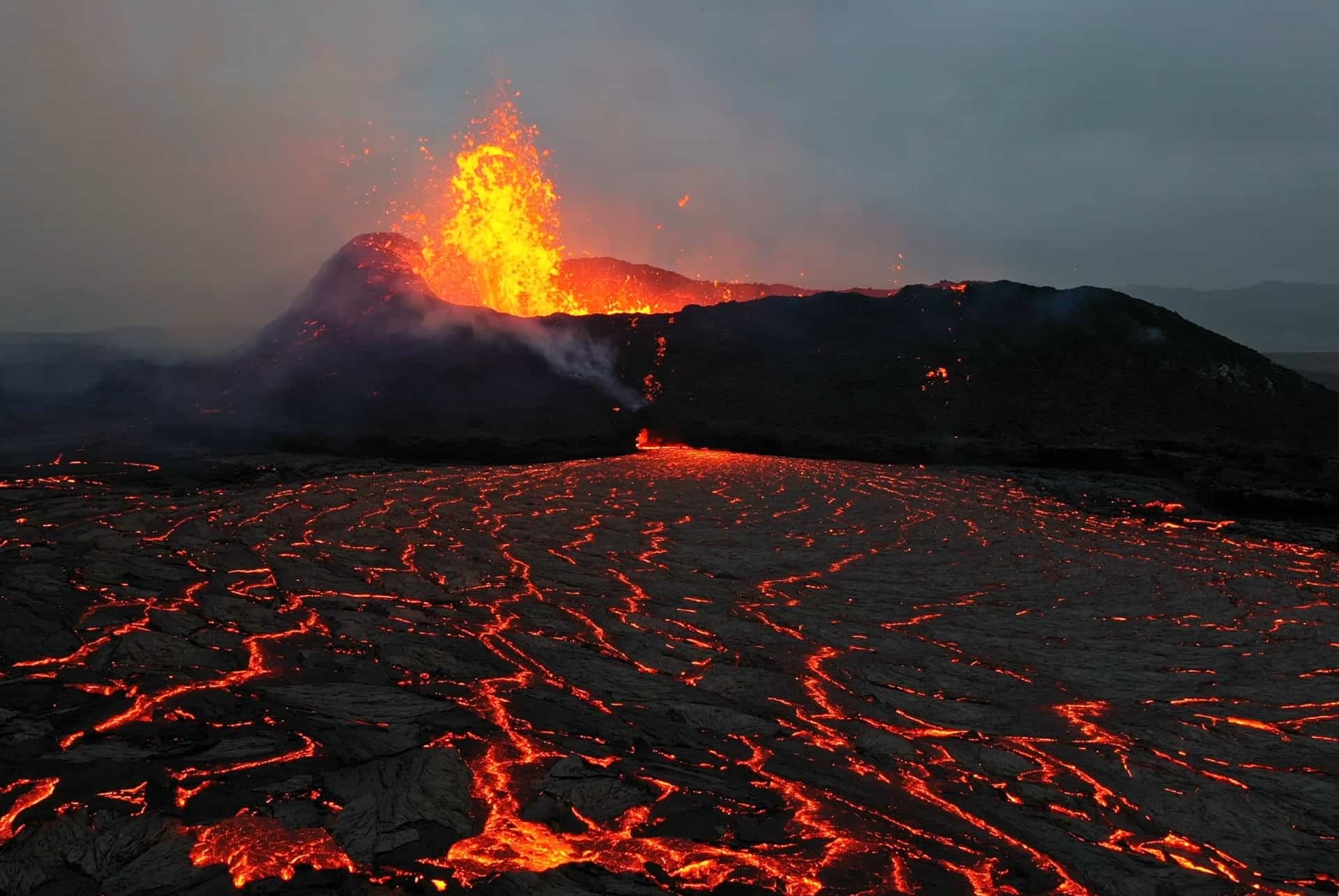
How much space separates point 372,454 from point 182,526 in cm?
1051

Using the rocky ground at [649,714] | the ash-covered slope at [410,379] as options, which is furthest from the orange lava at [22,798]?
the ash-covered slope at [410,379]

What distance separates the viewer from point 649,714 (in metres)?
5.80

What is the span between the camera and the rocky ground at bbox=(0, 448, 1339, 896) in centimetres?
396

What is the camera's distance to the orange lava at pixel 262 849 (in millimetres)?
3682

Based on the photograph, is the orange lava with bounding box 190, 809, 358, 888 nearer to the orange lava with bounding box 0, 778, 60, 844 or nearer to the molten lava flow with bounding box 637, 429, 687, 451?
the orange lava with bounding box 0, 778, 60, 844

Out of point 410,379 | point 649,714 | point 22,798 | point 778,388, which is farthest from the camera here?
point 410,379

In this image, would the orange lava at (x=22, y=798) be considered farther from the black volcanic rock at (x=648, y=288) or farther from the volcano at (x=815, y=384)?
Answer: the black volcanic rock at (x=648, y=288)

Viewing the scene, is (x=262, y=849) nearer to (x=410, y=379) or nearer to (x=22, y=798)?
(x=22, y=798)

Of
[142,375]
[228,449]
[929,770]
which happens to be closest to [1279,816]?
[929,770]

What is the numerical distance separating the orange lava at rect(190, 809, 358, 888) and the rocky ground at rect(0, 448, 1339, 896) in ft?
0.06

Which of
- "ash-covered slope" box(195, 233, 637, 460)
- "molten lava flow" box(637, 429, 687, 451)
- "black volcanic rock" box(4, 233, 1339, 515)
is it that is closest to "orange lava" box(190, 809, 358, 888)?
"ash-covered slope" box(195, 233, 637, 460)

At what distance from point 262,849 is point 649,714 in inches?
108

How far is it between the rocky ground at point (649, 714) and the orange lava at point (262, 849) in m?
0.02

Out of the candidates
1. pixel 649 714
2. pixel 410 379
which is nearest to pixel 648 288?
pixel 410 379
